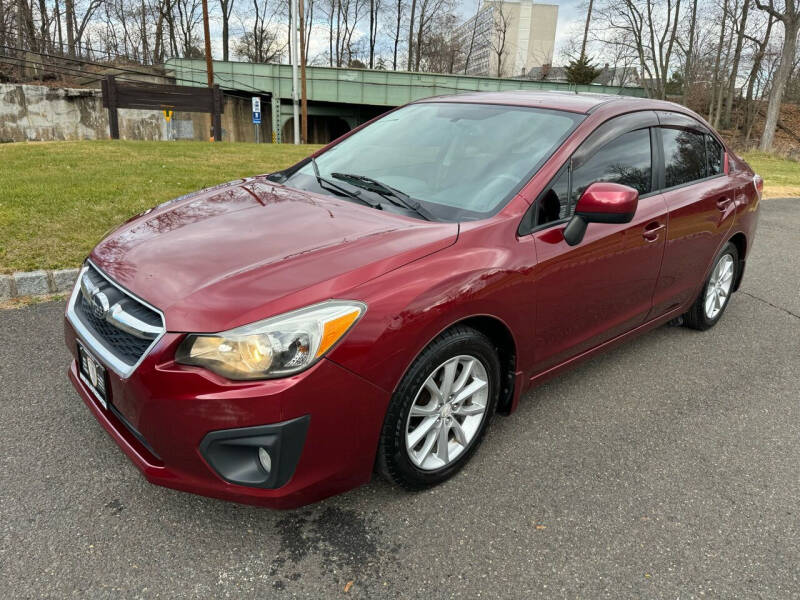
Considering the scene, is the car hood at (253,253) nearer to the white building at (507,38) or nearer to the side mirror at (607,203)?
the side mirror at (607,203)

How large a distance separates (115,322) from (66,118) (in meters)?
29.2

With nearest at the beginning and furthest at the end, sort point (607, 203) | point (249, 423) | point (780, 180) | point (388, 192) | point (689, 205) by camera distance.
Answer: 1. point (249, 423)
2. point (607, 203)
3. point (388, 192)
4. point (689, 205)
5. point (780, 180)

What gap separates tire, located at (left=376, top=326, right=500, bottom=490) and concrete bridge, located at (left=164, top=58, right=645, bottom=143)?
111 feet

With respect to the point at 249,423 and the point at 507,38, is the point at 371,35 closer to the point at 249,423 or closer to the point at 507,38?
the point at 507,38

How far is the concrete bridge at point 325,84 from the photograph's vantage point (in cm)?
3444

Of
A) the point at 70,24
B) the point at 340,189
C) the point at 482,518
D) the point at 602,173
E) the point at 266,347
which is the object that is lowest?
the point at 482,518

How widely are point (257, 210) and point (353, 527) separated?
148 cm

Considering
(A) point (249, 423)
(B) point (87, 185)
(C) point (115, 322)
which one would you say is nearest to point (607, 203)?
(A) point (249, 423)

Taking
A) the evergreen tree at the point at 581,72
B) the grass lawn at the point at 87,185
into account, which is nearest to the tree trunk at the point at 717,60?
the evergreen tree at the point at 581,72

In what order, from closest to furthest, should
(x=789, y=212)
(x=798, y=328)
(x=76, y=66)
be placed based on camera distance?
(x=798, y=328) → (x=789, y=212) → (x=76, y=66)

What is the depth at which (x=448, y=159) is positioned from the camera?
301 centimetres

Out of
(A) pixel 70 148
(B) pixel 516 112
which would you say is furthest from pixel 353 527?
(A) pixel 70 148

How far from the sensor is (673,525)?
7.75 feet

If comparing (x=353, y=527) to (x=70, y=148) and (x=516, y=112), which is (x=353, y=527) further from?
(x=70, y=148)
